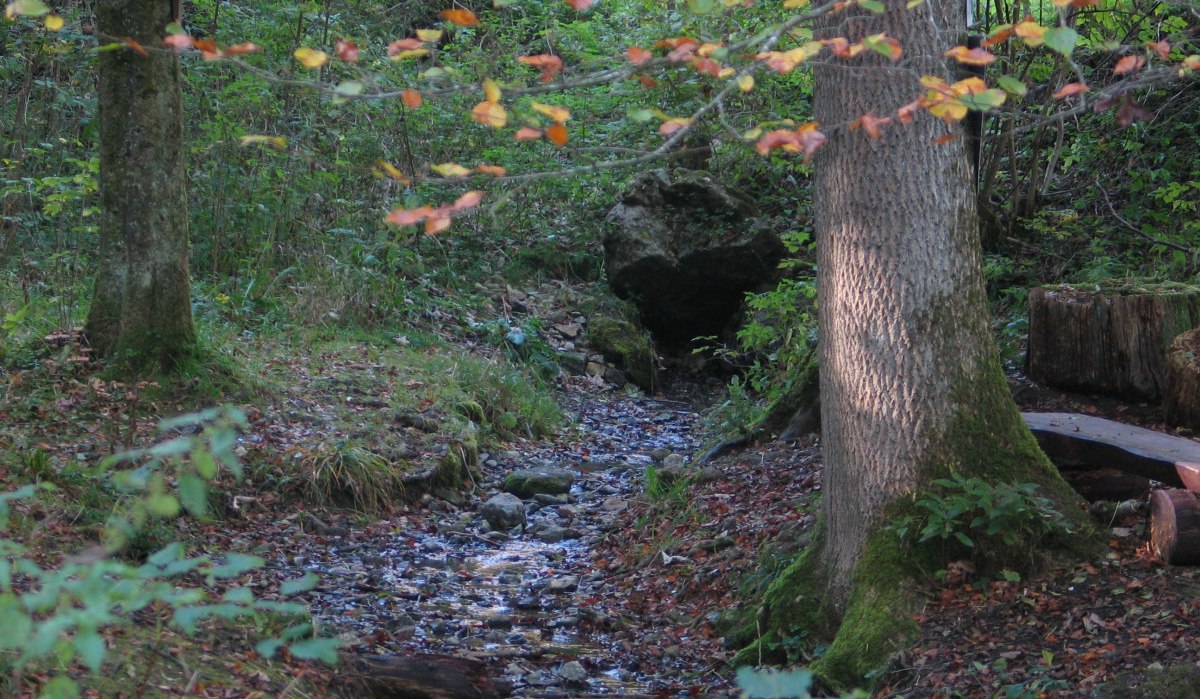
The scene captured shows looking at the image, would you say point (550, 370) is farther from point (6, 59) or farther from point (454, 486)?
point (6, 59)

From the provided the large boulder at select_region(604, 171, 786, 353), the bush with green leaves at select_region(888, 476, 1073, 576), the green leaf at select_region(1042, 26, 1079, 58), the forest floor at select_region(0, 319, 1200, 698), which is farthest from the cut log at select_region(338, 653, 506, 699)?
the large boulder at select_region(604, 171, 786, 353)

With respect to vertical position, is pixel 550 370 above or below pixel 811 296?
below

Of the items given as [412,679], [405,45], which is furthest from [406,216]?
[412,679]

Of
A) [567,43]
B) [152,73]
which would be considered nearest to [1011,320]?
[152,73]

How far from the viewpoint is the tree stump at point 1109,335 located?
5809 millimetres

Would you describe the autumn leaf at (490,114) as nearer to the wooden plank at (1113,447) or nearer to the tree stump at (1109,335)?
the wooden plank at (1113,447)

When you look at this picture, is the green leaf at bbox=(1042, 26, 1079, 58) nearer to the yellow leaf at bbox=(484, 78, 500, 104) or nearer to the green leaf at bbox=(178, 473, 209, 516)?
the yellow leaf at bbox=(484, 78, 500, 104)

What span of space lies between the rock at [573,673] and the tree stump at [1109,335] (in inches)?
140

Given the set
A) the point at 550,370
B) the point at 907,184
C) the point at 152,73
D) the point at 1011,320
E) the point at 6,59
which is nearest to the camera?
the point at 907,184

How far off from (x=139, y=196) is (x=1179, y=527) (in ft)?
20.4

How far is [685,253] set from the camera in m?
12.2

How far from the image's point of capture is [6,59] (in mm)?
9664

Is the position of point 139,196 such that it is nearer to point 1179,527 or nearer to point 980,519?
point 980,519

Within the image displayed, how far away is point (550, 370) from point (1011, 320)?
16.7ft
